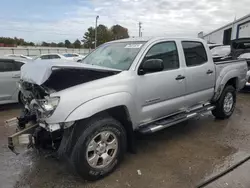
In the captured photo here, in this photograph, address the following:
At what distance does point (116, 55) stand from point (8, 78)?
13.4 feet

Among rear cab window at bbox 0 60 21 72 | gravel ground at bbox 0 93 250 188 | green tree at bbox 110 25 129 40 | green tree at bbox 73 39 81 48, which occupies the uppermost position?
green tree at bbox 110 25 129 40

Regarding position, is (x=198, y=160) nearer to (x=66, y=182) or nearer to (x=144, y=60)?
(x=144, y=60)

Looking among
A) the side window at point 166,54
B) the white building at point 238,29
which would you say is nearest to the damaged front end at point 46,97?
the side window at point 166,54

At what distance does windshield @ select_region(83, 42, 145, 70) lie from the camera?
3774 millimetres

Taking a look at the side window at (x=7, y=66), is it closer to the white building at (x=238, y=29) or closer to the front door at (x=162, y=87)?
the front door at (x=162, y=87)

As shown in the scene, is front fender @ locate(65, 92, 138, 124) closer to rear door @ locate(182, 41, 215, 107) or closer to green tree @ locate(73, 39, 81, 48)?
rear door @ locate(182, 41, 215, 107)

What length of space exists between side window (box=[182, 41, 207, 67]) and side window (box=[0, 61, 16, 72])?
4954 mm

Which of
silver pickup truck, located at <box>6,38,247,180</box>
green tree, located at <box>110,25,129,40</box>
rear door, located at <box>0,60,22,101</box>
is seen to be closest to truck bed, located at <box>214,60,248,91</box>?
silver pickup truck, located at <box>6,38,247,180</box>

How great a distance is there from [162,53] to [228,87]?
7.85ft

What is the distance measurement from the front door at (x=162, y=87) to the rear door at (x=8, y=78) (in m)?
4.54

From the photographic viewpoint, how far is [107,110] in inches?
130

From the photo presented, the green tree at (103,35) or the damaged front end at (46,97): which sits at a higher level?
the green tree at (103,35)

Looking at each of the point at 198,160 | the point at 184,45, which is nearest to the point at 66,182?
the point at 198,160

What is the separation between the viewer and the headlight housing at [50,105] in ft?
9.29
